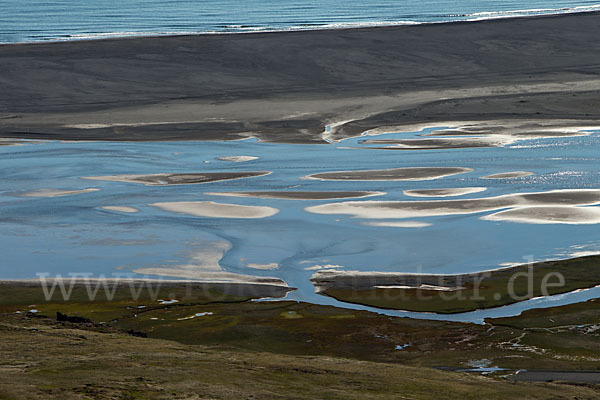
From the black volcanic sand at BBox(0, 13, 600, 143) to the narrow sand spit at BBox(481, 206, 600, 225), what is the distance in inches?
491

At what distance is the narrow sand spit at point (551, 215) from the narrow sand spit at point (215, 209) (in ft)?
19.6

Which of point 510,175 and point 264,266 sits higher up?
point 510,175

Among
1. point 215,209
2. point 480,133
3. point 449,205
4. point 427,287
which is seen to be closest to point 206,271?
point 427,287

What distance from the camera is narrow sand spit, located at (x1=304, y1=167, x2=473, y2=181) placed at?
30844mm

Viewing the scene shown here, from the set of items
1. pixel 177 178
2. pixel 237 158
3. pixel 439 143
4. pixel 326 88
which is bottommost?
pixel 177 178

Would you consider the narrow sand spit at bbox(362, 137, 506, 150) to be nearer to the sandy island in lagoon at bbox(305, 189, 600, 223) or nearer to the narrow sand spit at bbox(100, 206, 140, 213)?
the sandy island in lagoon at bbox(305, 189, 600, 223)

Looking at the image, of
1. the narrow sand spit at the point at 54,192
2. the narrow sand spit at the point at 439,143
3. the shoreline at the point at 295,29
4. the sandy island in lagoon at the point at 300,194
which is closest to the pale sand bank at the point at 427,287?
the sandy island in lagoon at the point at 300,194

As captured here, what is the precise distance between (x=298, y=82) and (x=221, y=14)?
121 ft

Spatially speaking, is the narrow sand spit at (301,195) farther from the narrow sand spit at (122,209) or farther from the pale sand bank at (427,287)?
the pale sand bank at (427,287)

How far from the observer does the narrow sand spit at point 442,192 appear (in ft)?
94.0

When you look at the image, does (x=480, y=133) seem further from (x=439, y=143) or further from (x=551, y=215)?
(x=551, y=215)

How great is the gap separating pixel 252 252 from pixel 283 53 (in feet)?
109

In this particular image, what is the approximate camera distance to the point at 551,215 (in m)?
26.2

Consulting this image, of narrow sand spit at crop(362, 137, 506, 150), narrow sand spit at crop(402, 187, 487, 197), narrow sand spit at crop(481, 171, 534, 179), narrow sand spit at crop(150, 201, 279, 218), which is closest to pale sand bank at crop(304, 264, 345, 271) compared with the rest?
narrow sand spit at crop(150, 201, 279, 218)
